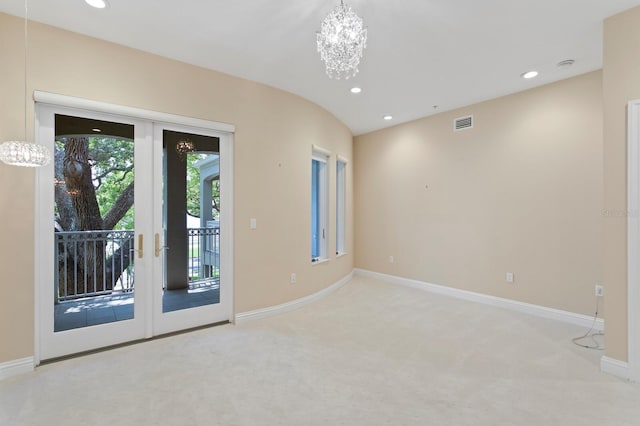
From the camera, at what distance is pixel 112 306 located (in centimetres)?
301

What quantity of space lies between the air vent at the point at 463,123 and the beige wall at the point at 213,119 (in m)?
1.89

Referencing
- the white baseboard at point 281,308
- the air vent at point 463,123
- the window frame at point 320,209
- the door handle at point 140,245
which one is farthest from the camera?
the window frame at point 320,209

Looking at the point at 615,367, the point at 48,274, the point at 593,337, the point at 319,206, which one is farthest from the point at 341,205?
the point at 48,274

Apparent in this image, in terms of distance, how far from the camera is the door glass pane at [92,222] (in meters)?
2.78

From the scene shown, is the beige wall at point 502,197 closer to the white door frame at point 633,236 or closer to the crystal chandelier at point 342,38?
the white door frame at point 633,236

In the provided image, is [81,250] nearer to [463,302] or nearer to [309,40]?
[309,40]

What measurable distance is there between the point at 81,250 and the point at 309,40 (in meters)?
2.88

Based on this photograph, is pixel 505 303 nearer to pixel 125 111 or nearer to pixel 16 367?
pixel 125 111

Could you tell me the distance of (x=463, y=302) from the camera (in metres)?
4.48

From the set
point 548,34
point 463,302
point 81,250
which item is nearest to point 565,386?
point 463,302

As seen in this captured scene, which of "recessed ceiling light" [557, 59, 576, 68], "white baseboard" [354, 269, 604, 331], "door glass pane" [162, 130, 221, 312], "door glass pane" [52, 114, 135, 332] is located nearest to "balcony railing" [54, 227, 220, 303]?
"door glass pane" [52, 114, 135, 332]

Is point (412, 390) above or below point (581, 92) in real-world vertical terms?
below

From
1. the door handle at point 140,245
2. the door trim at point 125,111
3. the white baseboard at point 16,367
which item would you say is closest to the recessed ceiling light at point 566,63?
the door trim at point 125,111

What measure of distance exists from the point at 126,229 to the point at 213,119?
1.47 meters
